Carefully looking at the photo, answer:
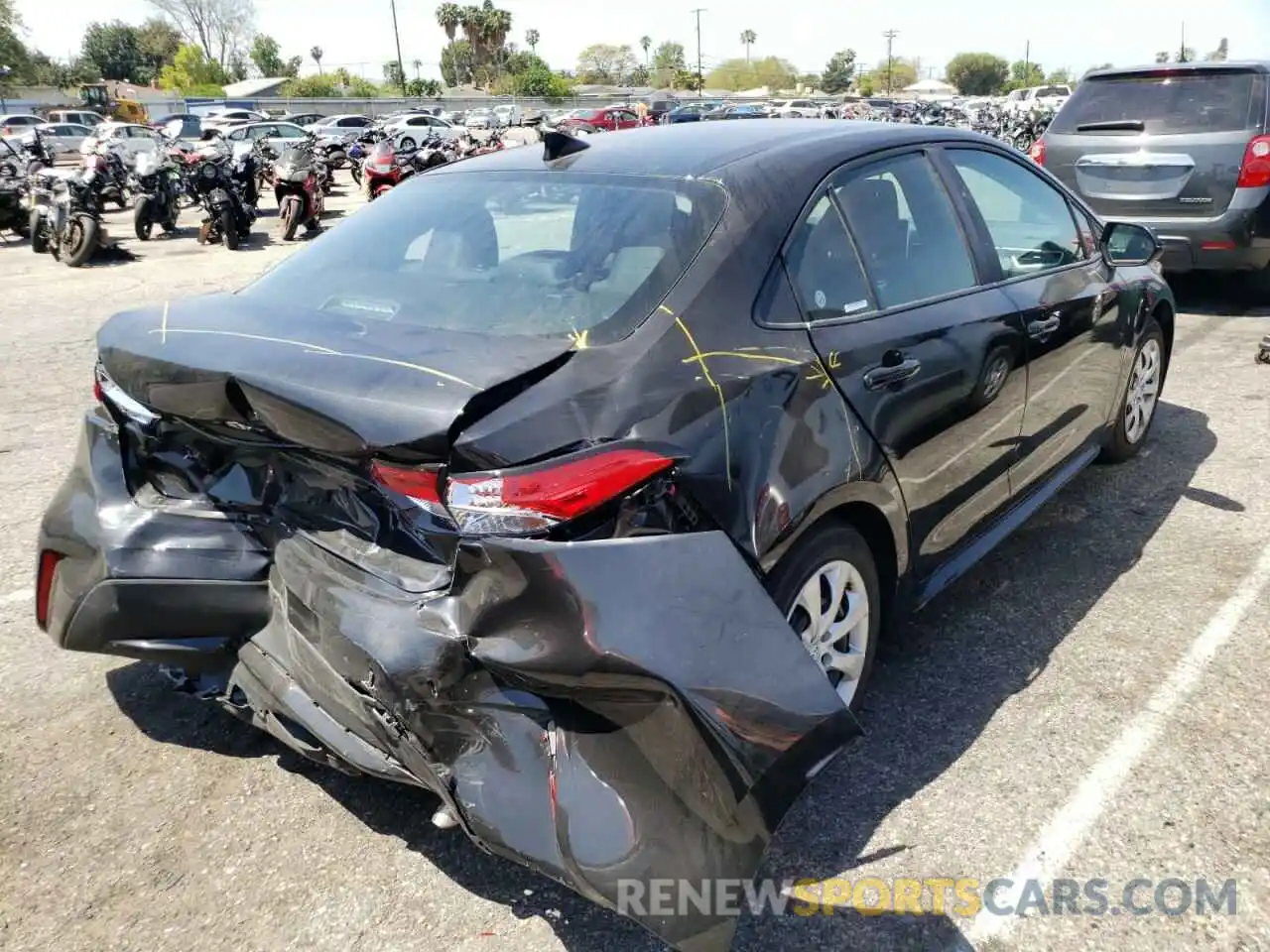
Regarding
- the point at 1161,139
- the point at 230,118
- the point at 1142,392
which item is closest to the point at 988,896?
the point at 1142,392

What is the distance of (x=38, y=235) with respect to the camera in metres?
13.7

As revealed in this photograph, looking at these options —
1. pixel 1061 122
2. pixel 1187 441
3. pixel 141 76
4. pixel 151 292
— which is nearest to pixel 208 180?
pixel 151 292

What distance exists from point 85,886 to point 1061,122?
8628mm

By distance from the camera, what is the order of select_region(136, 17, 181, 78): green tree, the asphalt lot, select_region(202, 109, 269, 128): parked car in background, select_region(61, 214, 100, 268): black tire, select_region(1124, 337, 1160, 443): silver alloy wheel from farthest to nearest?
select_region(136, 17, 181, 78): green tree, select_region(202, 109, 269, 128): parked car in background, select_region(61, 214, 100, 268): black tire, select_region(1124, 337, 1160, 443): silver alloy wheel, the asphalt lot

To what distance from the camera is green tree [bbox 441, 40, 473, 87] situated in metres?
102

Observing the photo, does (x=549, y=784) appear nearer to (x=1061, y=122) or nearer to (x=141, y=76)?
(x=1061, y=122)

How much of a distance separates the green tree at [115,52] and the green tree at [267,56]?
1191 centimetres

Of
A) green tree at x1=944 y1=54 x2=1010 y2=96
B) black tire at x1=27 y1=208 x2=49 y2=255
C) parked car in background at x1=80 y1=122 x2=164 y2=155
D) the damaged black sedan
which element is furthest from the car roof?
green tree at x1=944 y1=54 x2=1010 y2=96

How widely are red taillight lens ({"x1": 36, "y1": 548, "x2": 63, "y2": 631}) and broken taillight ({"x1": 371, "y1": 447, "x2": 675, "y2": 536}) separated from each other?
132cm

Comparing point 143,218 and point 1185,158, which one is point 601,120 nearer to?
point 143,218

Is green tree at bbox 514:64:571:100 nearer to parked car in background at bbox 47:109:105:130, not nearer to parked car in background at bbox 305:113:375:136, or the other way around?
parked car in background at bbox 47:109:105:130

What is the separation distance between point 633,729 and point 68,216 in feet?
44.7

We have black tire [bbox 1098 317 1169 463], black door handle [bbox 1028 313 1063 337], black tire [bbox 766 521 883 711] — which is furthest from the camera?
black tire [bbox 1098 317 1169 463]

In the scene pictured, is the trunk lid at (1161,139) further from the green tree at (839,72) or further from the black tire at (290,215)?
the green tree at (839,72)
